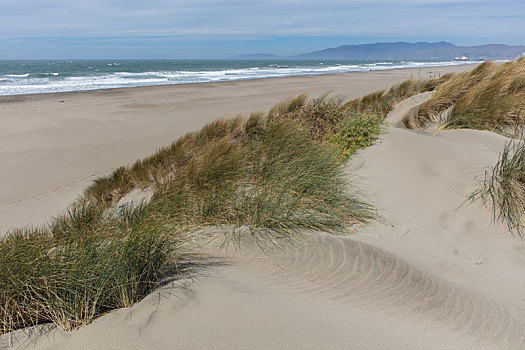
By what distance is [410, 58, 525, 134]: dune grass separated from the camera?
7625 mm

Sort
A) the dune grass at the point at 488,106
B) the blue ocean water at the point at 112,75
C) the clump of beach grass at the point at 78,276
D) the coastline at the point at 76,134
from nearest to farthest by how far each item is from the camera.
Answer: the clump of beach grass at the point at 78,276
the coastline at the point at 76,134
the dune grass at the point at 488,106
the blue ocean water at the point at 112,75

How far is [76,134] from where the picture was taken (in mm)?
11375

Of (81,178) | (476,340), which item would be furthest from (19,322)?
(81,178)

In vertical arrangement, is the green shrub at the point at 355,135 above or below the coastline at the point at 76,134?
above

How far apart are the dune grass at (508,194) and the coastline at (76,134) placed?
4.87m

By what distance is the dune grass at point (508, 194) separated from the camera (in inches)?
152

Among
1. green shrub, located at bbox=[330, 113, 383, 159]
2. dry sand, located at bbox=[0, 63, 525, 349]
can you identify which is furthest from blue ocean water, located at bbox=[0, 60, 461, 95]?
dry sand, located at bbox=[0, 63, 525, 349]

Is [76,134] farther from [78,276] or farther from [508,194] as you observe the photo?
[508,194]

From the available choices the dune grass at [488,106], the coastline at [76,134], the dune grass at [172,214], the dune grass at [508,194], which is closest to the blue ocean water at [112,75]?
the coastline at [76,134]

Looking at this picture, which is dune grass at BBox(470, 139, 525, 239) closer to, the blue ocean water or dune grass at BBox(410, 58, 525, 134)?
dune grass at BBox(410, 58, 525, 134)

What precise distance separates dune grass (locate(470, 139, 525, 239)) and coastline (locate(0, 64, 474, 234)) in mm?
4871

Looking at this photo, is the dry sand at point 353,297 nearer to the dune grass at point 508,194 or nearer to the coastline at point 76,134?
the dune grass at point 508,194

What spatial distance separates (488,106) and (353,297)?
22.7 feet

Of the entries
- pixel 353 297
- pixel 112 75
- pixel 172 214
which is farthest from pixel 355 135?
pixel 112 75
